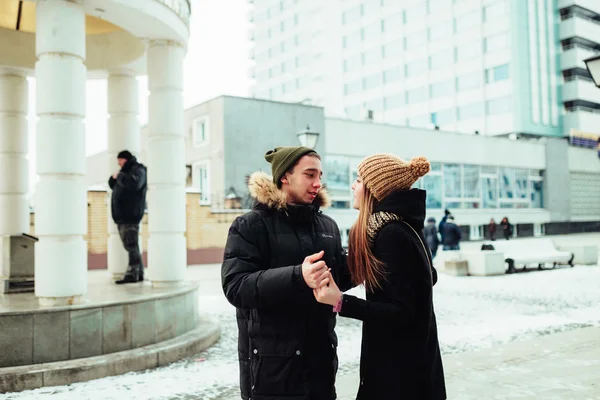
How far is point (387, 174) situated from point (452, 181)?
35027mm

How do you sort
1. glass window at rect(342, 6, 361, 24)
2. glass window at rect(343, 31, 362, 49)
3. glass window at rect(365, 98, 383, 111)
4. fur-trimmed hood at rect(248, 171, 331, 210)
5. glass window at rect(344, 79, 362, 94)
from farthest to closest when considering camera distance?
1. glass window at rect(344, 79, 362, 94)
2. glass window at rect(343, 31, 362, 49)
3. glass window at rect(342, 6, 361, 24)
4. glass window at rect(365, 98, 383, 111)
5. fur-trimmed hood at rect(248, 171, 331, 210)

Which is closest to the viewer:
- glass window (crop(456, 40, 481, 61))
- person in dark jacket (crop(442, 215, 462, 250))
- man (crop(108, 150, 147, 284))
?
man (crop(108, 150, 147, 284))

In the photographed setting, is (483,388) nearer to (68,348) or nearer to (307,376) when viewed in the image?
(307,376)

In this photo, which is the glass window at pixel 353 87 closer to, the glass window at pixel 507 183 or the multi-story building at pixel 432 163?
the multi-story building at pixel 432 163

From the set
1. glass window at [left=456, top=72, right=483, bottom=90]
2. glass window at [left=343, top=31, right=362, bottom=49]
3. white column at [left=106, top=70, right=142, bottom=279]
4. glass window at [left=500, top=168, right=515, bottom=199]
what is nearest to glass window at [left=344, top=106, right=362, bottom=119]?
glass window at [left=343, top=31, right=362, bottom=49]

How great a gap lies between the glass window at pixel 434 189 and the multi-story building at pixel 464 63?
167 inches

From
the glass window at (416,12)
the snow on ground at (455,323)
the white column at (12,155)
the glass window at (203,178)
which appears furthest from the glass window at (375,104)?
the white column at (12,155)

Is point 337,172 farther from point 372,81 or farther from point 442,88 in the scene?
point 372,81

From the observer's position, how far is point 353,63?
193 feet

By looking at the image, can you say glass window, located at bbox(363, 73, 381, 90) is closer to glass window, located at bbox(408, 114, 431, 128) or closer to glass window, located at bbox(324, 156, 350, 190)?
glass window, located at bbox(408, 114, 431, 128)

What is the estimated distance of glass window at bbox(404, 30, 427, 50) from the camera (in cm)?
5234

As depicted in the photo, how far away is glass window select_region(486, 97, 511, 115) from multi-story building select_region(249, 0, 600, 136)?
0.26ft

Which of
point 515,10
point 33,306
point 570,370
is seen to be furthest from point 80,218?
point 515,10

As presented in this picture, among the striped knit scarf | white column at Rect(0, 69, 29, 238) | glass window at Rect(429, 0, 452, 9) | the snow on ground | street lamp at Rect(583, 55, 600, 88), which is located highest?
glass window at Rect(429, 0, 452, 9)
